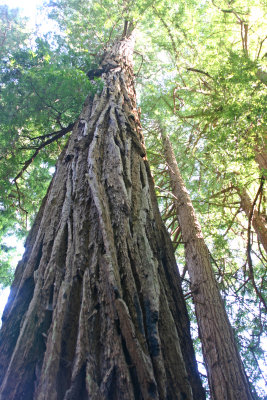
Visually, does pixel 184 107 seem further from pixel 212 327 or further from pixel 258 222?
pixel 212 327

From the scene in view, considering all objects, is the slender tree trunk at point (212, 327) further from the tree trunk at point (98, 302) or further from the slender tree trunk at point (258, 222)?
the slender tree trunk at point (258, 222)

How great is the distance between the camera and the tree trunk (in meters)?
1.17

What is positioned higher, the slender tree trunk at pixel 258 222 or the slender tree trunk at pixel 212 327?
the slender tree trunk at pixel 258 222

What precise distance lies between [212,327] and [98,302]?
9.87 feet

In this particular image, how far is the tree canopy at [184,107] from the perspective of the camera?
3.66 m

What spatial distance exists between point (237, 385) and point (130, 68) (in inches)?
184

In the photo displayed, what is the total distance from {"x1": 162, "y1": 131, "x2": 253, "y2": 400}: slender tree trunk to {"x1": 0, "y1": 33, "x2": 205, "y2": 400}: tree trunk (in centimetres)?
135

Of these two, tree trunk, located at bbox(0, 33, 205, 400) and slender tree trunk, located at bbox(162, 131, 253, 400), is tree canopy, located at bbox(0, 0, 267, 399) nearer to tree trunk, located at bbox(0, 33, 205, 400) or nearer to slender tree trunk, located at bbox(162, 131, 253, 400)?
slender tree trunk, located at bbox(162, 131, 253, 400)

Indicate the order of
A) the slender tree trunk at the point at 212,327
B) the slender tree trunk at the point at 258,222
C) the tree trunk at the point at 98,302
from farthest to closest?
1. the slender tree trunk at the point at 258,222
2. the slender tree trunk at the point at 212,327
3. the tree trunk at the point at 98,302

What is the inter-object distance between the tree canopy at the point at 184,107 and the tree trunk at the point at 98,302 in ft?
6.06

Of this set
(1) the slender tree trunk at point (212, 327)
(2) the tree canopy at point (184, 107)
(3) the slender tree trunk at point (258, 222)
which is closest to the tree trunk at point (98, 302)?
(1) the slender tree trunk at point (212, 327)

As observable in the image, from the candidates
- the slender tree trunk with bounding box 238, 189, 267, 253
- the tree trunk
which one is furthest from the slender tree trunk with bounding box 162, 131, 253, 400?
the slender tree trunk with bounding box 238, 189, 267, 253

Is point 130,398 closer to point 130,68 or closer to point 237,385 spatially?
point 237,385

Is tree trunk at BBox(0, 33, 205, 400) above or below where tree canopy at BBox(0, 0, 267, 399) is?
below
